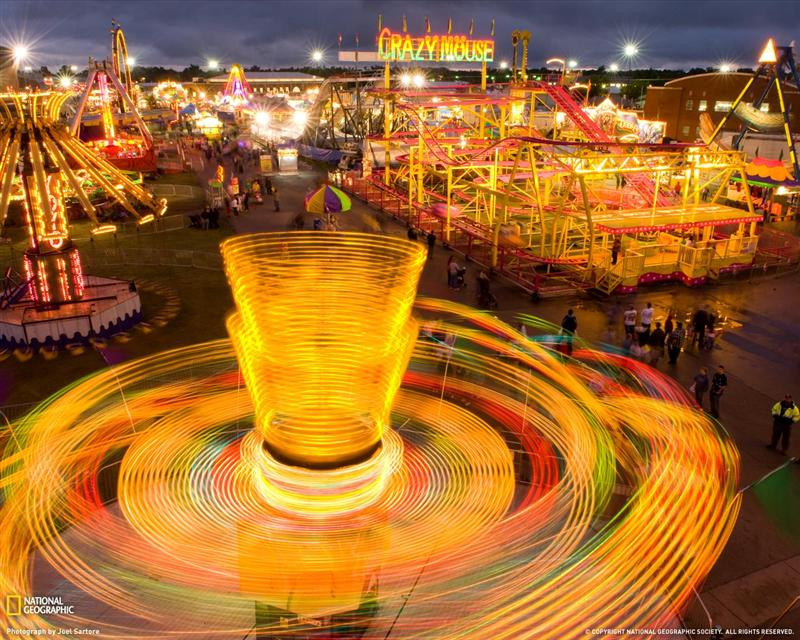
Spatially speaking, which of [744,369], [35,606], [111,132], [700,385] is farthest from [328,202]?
[111,132]

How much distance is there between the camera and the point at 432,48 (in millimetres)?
39406

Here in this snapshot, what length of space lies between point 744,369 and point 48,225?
60.3 feet

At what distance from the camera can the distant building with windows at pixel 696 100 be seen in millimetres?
52000

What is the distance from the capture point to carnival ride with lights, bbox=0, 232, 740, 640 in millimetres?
5883

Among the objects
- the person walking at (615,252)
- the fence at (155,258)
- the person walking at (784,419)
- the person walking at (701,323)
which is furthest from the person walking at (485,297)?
the fence at (155,258)

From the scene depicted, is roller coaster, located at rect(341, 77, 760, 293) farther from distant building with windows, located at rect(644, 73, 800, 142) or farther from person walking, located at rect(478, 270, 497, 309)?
distant building with windows, located at rect(644, 73, 800, 142)

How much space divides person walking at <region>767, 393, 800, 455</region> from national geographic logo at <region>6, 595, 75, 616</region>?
11.5m

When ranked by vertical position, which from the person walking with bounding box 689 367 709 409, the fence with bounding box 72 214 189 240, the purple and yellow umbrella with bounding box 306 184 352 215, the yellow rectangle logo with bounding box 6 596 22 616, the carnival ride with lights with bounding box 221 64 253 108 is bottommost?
the person walking with bounding box 689 367 709 409

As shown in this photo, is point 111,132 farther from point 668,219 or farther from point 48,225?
point 668,219

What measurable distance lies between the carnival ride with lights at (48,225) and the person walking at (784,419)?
631 inches

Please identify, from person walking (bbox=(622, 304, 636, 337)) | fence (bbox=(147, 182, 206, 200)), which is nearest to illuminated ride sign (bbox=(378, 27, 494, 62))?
fence (bbox=(147, 182, 206, 200))

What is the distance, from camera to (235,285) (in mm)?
5867

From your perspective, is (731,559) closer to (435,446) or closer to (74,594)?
(435,446)

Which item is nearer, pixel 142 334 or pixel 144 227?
pixel 142 334
